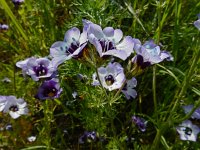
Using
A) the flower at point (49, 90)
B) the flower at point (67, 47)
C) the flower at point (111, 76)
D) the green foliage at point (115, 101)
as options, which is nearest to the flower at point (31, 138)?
the green foliage at point (115, 101)

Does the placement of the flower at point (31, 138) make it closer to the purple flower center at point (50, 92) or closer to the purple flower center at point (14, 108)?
the purple flower center at point (14, 108)

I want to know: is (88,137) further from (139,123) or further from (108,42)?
(108,42)

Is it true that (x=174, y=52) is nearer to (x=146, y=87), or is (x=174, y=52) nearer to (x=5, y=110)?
(x=146, y=87)

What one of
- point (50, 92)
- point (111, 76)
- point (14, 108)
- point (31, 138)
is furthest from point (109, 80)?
point (31, 138)

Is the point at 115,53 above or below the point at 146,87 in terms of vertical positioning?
above

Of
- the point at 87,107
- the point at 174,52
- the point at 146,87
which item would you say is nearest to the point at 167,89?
the point at 146,87
